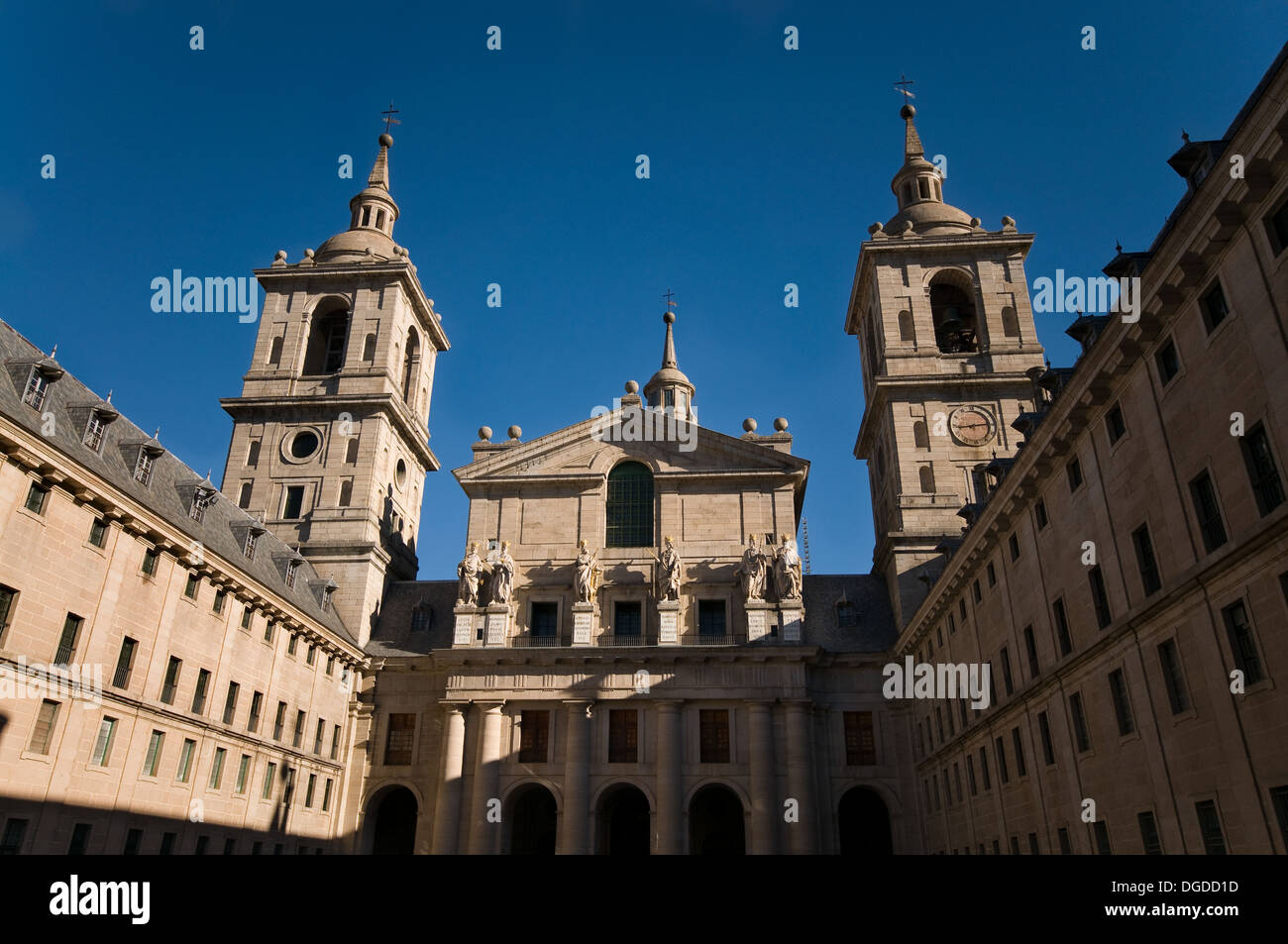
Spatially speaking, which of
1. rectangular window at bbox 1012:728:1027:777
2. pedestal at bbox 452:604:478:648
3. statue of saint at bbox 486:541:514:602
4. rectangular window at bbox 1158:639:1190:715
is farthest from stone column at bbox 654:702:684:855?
rectangular window at bbox 1158:639:1190:715

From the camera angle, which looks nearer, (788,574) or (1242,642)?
(1242,642)

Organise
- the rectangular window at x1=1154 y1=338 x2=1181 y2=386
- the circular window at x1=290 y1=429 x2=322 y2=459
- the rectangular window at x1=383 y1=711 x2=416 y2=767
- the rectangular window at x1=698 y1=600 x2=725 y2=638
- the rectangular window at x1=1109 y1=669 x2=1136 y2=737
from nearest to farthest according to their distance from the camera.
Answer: the rectangular window at x1=1154 y1=338 x2=1181 y2=386, the rectangular window at x1=1109 y1=669 x2=1136 y2=737, the rectangular window at x1=383 y1=711 x2=416 y2=767, the rectangular window at x1=698 y1=600 x2=725 y2=638, the circular window at x1=290 y1=429 x2=322 y2=459

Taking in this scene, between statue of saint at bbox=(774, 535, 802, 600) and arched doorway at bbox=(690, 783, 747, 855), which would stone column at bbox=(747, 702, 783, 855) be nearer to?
arched doorway at bbox=(690, 783, 747, 855)

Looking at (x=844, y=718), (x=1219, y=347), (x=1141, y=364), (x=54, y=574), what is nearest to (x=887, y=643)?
(x=844, y=718)

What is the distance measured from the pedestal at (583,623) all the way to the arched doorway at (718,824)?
10318 millimetres

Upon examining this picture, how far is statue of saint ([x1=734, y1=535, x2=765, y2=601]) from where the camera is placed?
45.1m

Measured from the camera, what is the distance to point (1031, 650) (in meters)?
27.6

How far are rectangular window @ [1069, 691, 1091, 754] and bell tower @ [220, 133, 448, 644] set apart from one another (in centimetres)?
3624

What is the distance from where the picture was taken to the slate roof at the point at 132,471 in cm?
2736

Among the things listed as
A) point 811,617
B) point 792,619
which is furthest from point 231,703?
point 811,617

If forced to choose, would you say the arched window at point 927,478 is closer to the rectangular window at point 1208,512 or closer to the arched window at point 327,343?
the rectangular window at point 1208,512

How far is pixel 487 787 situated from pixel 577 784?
13.6 ft

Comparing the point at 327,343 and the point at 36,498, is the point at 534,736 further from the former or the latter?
the point at 327,343

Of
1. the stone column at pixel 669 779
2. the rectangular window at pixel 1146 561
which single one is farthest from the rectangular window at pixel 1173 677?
the stone column at pixel 669 779
